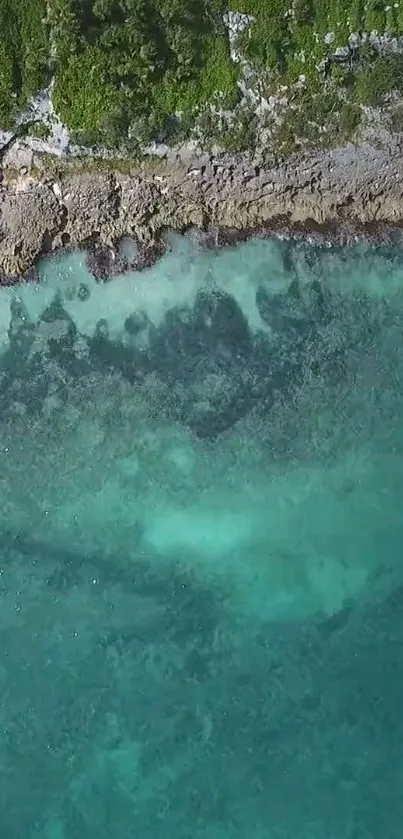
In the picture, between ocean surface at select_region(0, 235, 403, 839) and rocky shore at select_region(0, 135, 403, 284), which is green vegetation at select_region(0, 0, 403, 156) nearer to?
rocky shore at select_region(0, 135, 403, 284)

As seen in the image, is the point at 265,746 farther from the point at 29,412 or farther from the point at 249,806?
the point at 29,412

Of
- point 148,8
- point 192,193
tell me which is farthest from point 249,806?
point 148,8

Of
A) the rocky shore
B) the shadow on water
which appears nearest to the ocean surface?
the shadow on water

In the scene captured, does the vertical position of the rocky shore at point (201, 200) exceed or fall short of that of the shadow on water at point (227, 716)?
it exceeds it

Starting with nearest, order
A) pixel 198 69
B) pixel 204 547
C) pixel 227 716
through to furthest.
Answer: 1. pixel 198 69
2. pixel 227 716
3. pixel 204 547

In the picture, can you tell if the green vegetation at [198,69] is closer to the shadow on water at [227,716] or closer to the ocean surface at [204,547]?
the ocean surface at [204,547]

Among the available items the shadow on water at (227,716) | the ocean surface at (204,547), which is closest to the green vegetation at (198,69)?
the ocean surface at (204,547)

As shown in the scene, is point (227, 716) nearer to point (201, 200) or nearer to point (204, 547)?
point (204, 547)

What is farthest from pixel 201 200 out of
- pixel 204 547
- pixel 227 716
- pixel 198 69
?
pixel 227 716
